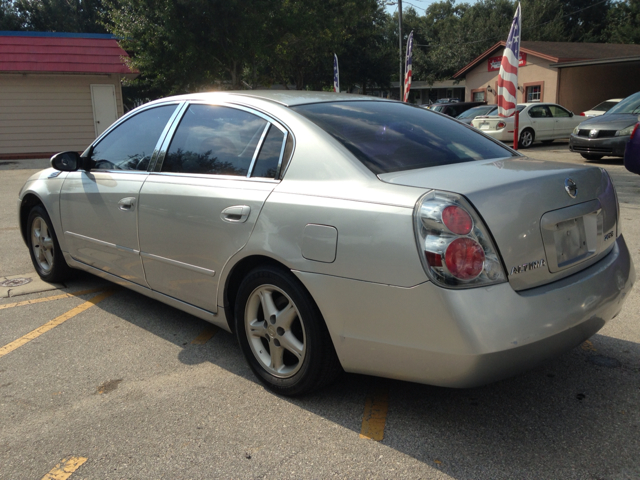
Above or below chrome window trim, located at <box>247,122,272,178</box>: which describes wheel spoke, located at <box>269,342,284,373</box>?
below

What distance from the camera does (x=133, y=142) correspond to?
158 inches

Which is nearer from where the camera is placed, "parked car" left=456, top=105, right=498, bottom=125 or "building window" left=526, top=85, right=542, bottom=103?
"parked car" left=456, top=105, right=498, bottom=125

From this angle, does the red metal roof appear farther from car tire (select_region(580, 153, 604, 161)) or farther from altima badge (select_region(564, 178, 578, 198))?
altima badge (select_region(564, 178, 578, 198))

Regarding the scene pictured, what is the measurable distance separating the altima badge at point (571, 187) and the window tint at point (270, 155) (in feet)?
4.68

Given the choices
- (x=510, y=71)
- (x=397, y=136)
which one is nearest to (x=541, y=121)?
(x=510, y=71)

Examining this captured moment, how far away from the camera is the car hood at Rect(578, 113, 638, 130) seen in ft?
39.1

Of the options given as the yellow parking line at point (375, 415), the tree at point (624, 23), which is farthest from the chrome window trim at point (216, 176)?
the tree at point (624, 23)

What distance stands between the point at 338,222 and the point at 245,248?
624 mm

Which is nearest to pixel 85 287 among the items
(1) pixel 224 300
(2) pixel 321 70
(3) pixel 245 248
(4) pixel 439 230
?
(1) pixel 224 300

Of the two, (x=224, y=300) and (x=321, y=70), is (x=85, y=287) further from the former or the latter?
(x=321, y=70)

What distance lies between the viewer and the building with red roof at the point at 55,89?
17.7m

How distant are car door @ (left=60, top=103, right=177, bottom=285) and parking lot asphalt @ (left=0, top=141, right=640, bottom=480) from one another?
60cm

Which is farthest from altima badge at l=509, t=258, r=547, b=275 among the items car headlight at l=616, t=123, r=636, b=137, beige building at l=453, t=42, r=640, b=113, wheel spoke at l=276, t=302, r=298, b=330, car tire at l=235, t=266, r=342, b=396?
beige building at l=453, t=42, r=640, b=113

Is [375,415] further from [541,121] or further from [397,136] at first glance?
[541,121]
